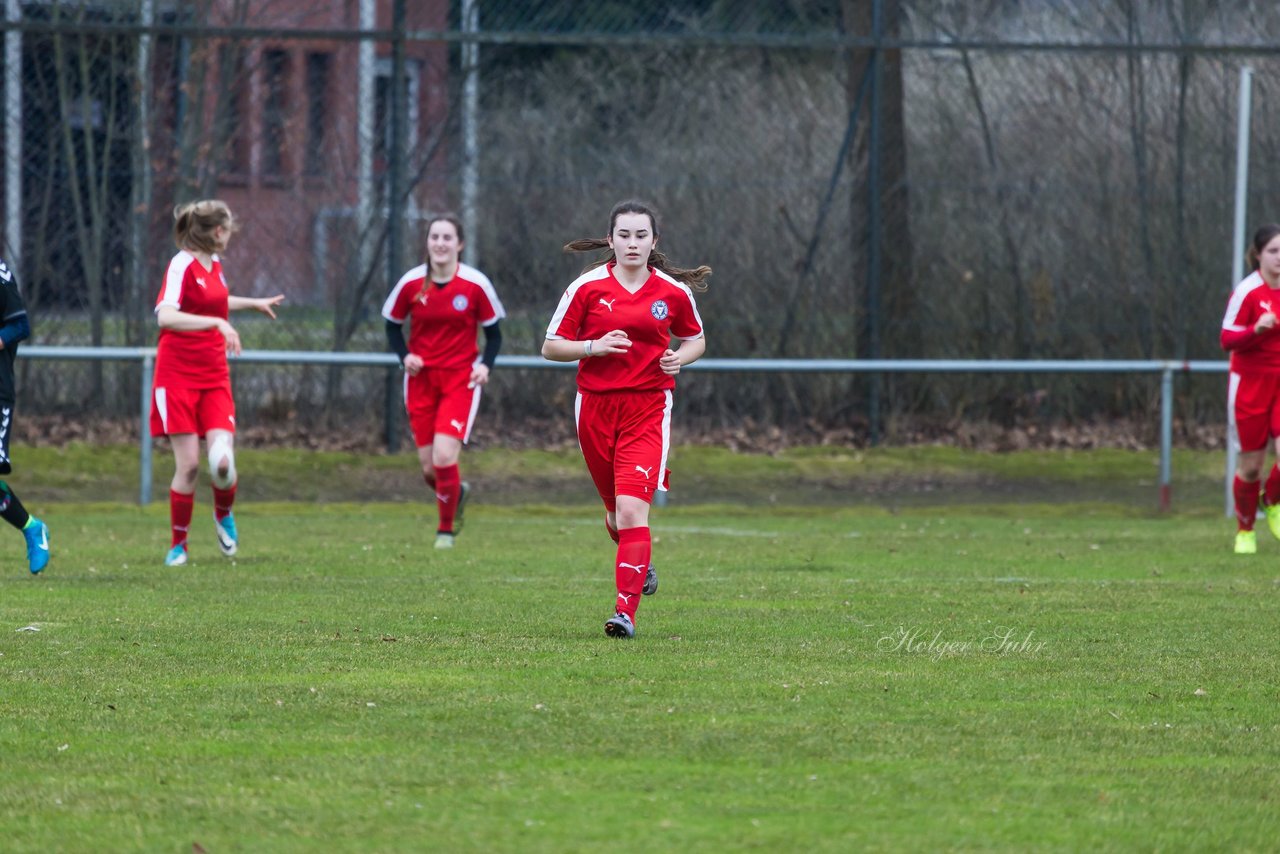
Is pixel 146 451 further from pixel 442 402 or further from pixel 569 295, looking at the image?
pixel 569 295

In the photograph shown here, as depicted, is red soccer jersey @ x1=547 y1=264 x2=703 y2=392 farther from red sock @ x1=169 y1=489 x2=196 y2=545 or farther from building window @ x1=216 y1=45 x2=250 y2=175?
building window @ x1=216 y1=45 x2=250 y2=175

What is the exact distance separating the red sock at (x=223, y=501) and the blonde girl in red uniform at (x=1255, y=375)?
18.3ft

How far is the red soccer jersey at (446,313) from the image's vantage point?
1116cm

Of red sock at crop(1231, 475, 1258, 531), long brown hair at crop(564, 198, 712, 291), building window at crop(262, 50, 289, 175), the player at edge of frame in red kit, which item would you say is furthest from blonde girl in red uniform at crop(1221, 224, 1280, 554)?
building window at crop(262, 50, 289, 175)

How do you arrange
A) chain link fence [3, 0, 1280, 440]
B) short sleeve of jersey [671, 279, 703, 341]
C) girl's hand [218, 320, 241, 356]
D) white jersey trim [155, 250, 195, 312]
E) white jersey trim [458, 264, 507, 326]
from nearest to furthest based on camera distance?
short sleeve of jersey [671, 279, 703, 341]
girl's hand [218, 320, 241, 356]
white jersey trim [155, 250, 195, 312]
white jersey trim [458, 264, 507, 326]
chain link fence [3, 0, 1280, 440]

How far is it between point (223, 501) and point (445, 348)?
1.69 m

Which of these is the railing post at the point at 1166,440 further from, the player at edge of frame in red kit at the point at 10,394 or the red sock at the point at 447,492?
the player at edge of frame in red kit at the point at 10,394

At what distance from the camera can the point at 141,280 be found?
14.9 metres

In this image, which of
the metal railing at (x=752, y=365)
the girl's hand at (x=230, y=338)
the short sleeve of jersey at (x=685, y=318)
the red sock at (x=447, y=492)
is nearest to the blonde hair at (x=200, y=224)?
the girl's hand at (x=230, y=338)

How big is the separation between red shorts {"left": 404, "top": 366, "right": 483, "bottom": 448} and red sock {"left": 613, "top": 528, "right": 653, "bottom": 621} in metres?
3.91

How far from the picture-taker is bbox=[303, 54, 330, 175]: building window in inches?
591

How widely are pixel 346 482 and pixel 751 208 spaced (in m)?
3.96

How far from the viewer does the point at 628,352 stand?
25.0ft

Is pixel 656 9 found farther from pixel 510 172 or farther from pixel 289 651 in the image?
pixel 289 651
